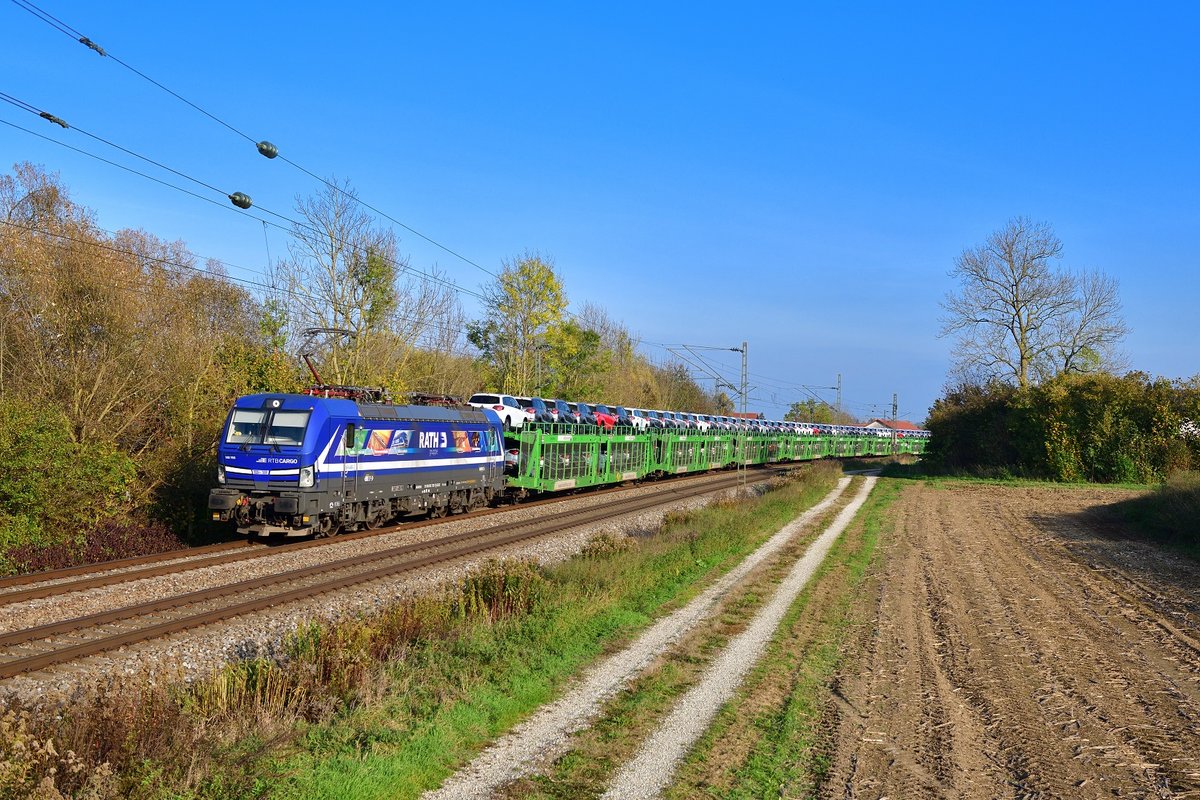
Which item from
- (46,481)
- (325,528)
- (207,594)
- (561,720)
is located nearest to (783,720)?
(561,720)

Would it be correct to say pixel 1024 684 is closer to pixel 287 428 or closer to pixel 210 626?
pixel 210 626

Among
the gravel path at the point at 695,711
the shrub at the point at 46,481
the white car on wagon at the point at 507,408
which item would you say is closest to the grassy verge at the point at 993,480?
the white car on wagon at the point at 507,408

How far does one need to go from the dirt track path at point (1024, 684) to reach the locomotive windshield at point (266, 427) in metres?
12.2

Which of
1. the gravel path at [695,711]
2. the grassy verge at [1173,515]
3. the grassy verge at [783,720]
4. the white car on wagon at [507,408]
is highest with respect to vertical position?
the white car on wagon at [507,408]

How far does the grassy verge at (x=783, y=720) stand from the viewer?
608 cm

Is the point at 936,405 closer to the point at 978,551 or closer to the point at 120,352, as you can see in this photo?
the point at 978,551

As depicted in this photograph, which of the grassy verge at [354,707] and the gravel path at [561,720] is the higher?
the grassy verge at [354,707]

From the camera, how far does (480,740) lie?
6.79 metres

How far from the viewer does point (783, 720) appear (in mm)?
7426

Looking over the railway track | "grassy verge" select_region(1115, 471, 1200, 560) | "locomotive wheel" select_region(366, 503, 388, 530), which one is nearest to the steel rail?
the railway track

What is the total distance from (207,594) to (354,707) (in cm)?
677

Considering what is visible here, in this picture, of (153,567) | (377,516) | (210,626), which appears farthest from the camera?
(377,516)

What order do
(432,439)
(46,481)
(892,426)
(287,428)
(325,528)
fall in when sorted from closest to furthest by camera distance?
(46,481), (287,428), (325,528), (432,439), (892,426)

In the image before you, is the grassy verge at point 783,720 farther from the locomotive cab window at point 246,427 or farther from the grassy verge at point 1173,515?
the locomotive cab window at point 246,427
